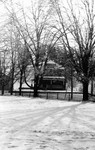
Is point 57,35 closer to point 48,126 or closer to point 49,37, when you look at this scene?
point 49,37

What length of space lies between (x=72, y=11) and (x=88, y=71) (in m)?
6.69

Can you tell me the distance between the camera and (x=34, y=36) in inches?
1149

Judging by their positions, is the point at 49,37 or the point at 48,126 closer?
the point at 48,126

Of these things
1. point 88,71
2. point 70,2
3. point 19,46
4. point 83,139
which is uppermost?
point 70,2

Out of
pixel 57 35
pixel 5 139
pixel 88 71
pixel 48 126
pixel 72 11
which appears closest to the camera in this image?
pixel 5 139

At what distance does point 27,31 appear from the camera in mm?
28453

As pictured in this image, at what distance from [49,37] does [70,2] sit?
16.4 ft

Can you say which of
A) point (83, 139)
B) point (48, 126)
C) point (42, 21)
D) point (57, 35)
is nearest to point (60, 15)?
point (57, 35)

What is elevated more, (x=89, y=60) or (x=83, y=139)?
(x=89, y=60)

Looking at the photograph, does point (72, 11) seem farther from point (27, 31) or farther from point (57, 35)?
point (27, 31)

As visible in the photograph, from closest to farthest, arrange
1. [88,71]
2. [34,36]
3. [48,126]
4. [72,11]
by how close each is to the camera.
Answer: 1. [48,126]
2. [88,71]
3. [72,11]
4. [34,36]

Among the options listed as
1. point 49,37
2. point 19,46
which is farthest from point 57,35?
point 19,46

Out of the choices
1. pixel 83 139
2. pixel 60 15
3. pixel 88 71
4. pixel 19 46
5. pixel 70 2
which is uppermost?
pixel 70 2

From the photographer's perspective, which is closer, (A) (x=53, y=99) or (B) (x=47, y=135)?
(B) (x=47, y=135)
